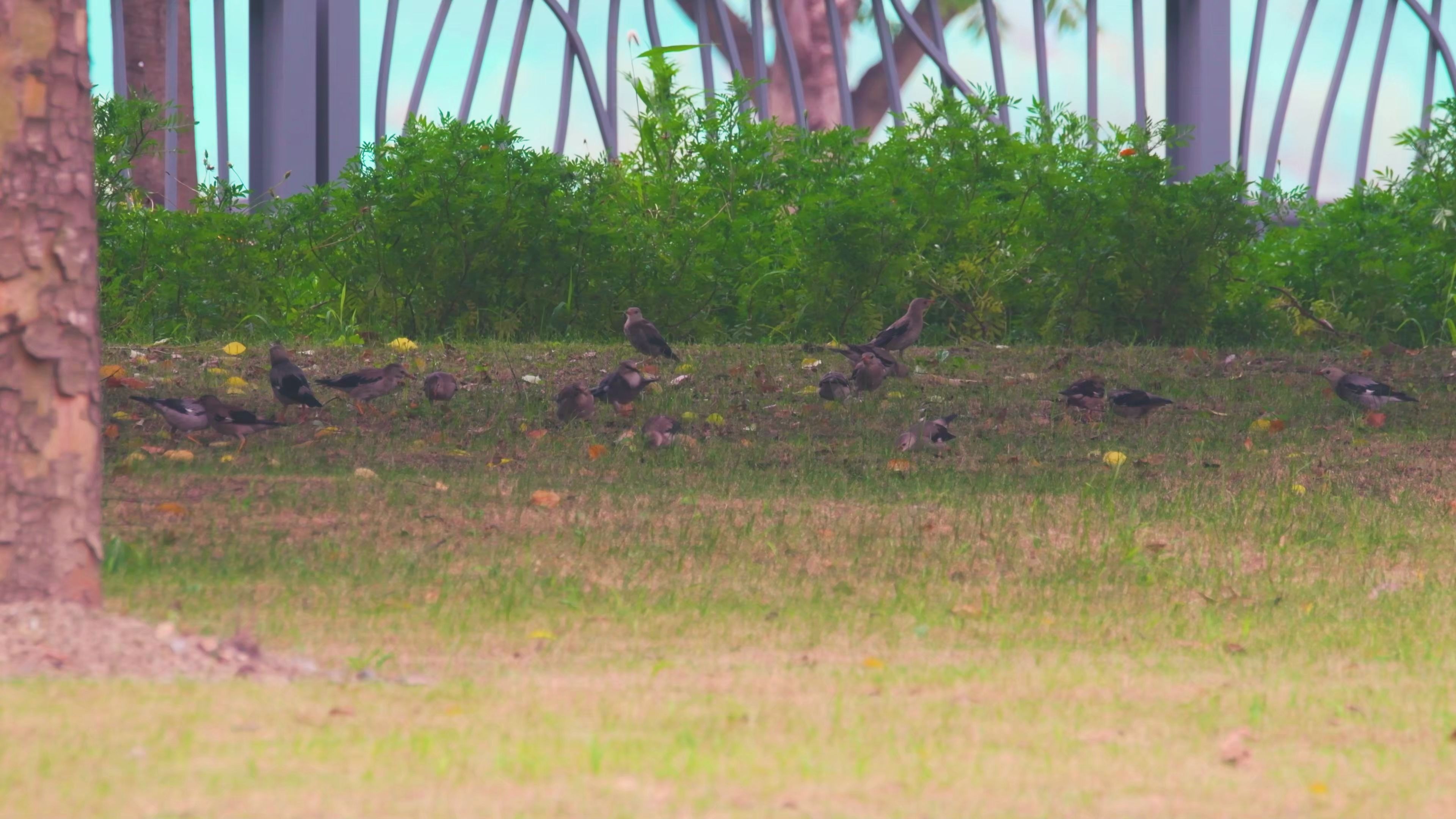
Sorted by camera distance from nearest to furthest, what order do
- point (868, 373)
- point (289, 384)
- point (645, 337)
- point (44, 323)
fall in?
point (44, 323), point (289, 384), point (868, 373), point (645, 337)

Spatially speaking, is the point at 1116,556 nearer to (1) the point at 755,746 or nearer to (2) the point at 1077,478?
(2) the point at 1077,478

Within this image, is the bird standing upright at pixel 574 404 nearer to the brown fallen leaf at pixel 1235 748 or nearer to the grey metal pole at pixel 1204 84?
the brown fallen leaf at pixel 1235 748

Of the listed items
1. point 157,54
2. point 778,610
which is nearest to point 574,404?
point 778,610

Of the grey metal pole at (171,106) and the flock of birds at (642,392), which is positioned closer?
the flock of birds at (642,392)

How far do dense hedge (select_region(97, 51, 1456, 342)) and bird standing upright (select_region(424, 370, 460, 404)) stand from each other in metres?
3.20

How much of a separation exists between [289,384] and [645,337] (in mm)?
2692

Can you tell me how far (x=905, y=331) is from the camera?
11.2 meters

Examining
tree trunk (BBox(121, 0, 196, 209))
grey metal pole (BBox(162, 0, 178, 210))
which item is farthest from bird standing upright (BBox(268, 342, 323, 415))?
tree trunk (BBox(121, 0, 196, 209))

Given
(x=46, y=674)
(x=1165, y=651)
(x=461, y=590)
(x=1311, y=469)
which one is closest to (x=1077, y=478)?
(x=1311, y=469)

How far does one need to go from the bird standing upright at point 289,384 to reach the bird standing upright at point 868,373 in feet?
10.5

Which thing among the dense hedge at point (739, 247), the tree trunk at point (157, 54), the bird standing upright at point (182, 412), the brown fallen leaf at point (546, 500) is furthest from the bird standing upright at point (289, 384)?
the tree trunk at point (157, 54)

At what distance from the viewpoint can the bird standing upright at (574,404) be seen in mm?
9500

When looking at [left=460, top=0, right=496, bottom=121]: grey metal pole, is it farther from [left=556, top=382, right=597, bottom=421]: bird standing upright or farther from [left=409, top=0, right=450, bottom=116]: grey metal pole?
[left=556, top=382, right=597, bottom=421]: bird standing upright

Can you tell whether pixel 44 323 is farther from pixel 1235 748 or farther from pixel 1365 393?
pixel 1365 393
